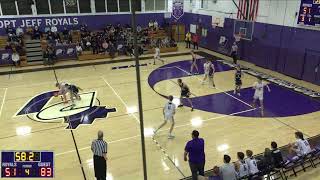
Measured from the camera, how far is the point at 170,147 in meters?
10.3

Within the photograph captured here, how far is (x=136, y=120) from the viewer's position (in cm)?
1247

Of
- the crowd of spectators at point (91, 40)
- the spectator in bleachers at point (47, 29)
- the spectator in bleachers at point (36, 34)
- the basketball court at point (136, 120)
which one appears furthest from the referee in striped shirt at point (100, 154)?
the spectator in bleachers at point (47, 29)

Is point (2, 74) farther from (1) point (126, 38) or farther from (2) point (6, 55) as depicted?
(1) point (126, 38)

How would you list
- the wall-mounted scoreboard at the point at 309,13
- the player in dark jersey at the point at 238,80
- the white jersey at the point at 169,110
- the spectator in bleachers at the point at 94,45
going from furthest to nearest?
the spectator in bleachers at the point at 94,45 → the wall-mounted scoreboard at the point at 309,13 → the player in dark jersey at the point at 238,80 → the white jersey at the point at 169,110

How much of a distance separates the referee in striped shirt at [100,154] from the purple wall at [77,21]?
63.8 ft

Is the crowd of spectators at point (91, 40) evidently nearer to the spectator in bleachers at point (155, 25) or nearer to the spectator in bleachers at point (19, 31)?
the spectator in bleachers at point (19, 31)

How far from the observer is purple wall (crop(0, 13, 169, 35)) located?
23219mm

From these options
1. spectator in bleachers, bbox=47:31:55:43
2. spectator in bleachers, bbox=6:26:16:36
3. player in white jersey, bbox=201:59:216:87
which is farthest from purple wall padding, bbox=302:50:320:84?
spectator in bleachers, bbox=6:26:16:36

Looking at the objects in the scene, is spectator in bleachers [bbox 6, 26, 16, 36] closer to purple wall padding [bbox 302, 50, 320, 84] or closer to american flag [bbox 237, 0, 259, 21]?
american flag [bbox 237, 0, 259, 21]

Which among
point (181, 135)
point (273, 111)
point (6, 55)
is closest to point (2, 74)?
point (6, 55)

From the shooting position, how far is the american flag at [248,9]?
20420 mm

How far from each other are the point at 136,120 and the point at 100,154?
4.82 m

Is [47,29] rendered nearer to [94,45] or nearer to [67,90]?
[94,45]
